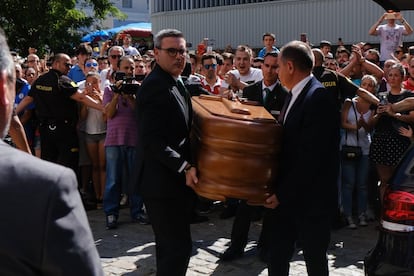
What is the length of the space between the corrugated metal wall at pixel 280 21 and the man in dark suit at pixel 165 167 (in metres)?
16.4

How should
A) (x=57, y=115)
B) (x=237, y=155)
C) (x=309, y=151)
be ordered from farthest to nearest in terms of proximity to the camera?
1. (x=57, y=115)
2. (x=309, y=151)
3. (x=237, y=155)

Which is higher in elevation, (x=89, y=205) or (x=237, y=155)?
(x=237, y=155)

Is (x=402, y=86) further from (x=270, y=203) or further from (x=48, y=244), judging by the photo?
(x=48, y=244)

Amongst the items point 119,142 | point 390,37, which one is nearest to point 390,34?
point 390,37

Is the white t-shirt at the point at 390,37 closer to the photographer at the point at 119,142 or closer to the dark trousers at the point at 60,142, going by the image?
the photographer at the point at 119,142

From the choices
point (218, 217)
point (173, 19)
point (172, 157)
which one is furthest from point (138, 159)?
point (173, 19)

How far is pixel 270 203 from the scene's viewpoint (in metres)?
4.03

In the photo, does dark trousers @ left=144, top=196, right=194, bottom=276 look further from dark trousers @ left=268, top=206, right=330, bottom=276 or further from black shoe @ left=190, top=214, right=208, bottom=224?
black shoe @ left=190, top=214, right=208, bottom=224

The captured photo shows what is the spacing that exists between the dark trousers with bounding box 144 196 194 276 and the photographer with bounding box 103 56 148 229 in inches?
123

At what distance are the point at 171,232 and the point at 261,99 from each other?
2200mm

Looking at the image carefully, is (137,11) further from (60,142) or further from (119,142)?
(119,142)

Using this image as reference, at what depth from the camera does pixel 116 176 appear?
7.42 meters

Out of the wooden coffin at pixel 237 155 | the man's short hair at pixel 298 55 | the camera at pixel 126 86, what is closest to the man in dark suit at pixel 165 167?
the wooden coffin at pixel 237 155

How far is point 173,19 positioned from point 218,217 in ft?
73.9
